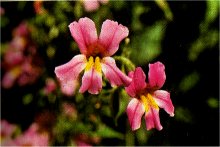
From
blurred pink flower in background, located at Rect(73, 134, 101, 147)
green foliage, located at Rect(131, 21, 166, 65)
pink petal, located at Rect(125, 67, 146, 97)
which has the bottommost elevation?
blurred pink flower in background, located at Rect(73, 134, 101, 147)

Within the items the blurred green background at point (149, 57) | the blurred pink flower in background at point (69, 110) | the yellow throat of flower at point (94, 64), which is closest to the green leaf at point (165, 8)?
the blurred green background at point (149, 57)

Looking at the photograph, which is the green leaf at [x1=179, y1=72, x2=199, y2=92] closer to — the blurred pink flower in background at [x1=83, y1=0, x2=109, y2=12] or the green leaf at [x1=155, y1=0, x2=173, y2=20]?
the green leaf at [x1=155, y1=0, x2=173, y2=20]

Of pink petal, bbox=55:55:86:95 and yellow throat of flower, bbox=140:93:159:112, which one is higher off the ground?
pink petal, bbox=55:55:86:95

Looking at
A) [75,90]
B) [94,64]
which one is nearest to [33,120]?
[75,90]

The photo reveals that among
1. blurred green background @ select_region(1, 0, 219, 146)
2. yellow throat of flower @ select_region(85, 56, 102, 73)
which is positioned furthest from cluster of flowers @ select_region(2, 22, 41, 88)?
yellow throat of flower @ select_region(85, 56, 102, 73)

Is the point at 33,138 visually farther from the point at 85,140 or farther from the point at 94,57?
the point at 94,57

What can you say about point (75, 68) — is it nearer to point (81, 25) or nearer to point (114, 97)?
point (81, 25)
